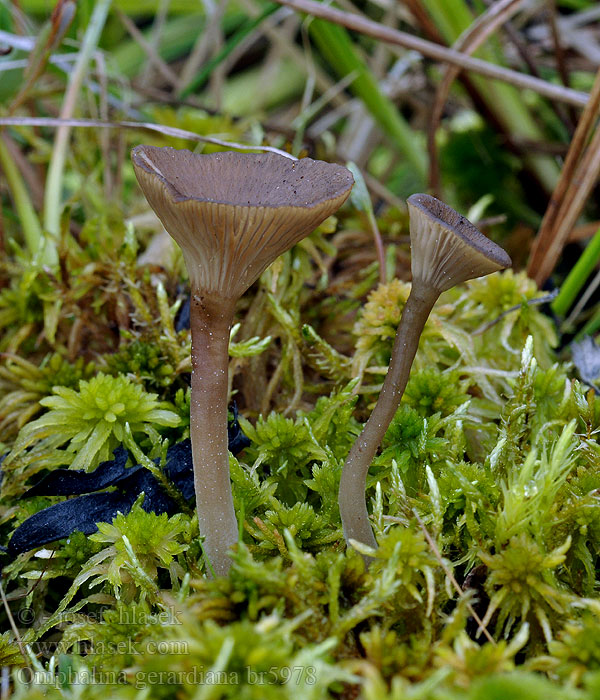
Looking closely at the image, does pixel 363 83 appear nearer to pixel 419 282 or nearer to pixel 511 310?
pixel 511 310

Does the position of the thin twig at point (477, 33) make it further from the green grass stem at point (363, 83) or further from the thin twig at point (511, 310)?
the thin twig at point (511, 310)

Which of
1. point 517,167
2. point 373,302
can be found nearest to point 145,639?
point 373,302

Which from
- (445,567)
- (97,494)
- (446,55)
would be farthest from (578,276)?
(97,494)

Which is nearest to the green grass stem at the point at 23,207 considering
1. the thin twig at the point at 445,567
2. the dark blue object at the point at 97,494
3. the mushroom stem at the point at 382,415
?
the dark blue object at the point at 97,494

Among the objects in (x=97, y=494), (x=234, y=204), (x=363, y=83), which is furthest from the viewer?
(x=363, y=83)

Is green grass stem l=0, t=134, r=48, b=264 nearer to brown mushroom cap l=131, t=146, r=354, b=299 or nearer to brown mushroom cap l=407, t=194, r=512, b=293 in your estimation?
brown mushroom cap l=131, t=146, r=354, b=299

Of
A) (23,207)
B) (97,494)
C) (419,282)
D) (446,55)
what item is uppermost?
(446,55)

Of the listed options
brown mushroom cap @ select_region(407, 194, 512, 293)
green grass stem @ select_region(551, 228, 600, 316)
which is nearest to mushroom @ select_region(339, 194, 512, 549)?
brown mushroom cap @ select_region(407, 194, 512, 293)
